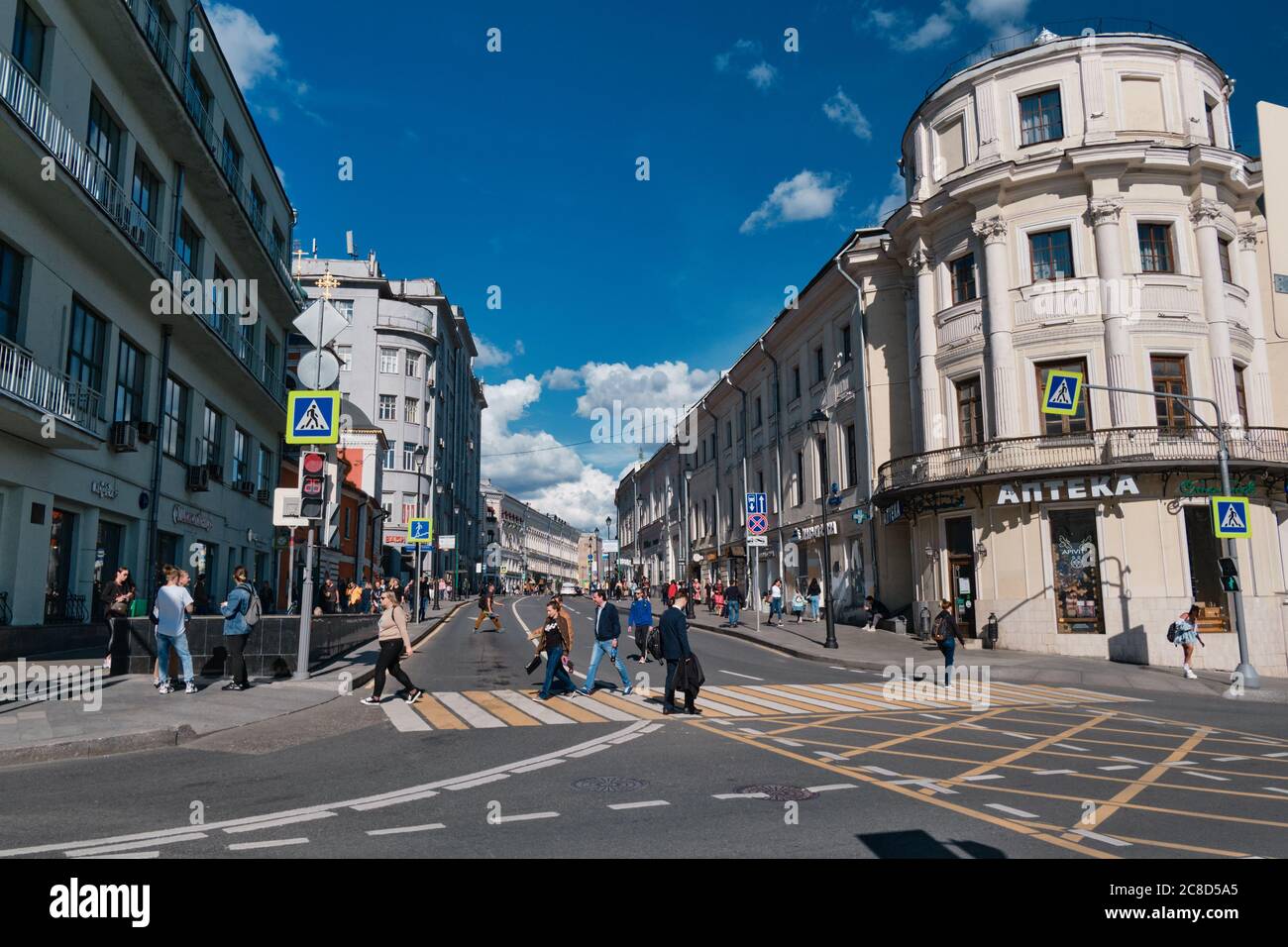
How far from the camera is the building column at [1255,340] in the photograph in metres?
25.1

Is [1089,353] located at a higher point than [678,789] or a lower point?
higher

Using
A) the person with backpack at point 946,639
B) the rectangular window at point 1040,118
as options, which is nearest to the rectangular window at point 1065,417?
the rectangular window at point 1040,118

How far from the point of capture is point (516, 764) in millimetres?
8195

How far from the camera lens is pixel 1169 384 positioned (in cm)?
2422

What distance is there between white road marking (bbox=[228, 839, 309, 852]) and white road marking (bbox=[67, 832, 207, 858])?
0.39 m

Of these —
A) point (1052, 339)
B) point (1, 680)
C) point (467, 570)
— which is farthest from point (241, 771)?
point (467, 570)

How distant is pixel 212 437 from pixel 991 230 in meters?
25.4

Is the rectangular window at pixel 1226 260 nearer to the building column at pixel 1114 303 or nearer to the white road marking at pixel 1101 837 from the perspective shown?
the building column at pixel 1114 303

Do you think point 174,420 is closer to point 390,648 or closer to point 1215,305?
point 390,648

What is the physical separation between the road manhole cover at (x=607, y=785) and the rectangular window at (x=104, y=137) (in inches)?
690

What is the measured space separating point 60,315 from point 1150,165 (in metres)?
27.9

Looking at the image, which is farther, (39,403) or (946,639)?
(946,639)

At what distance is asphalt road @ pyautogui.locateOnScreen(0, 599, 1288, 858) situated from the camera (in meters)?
5.60

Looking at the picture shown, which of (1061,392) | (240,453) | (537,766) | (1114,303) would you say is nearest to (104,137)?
(240,453)
